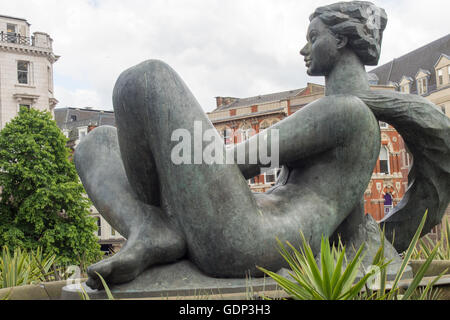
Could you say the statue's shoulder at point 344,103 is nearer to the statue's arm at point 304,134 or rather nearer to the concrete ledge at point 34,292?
the statue's arm at point 304,134

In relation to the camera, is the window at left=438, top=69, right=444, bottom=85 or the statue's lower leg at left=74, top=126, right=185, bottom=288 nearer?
the statue's lower leg at left=74, top=126, right=185, bottom=288

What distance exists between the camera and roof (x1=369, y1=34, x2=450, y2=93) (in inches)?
1570

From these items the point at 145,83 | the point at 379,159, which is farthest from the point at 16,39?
the point at 145,83

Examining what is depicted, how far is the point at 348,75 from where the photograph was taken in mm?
4777

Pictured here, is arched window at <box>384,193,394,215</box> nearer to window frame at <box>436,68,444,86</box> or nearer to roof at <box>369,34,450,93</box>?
roof at <box>369,34,450,93</box>

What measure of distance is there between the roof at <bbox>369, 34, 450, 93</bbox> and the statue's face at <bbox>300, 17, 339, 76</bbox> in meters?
36.5

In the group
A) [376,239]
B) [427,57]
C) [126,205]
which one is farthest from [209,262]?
[427,57]

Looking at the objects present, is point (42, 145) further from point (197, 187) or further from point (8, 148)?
point (197, 187)

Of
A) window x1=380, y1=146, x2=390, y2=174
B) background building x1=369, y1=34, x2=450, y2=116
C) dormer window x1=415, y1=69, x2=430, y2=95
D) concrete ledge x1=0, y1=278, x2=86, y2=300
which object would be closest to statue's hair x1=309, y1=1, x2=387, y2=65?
concrete ledge x1=0, y1=278, x2=86, y2=300

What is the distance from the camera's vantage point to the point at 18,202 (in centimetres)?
2742

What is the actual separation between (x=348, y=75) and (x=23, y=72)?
1475 inches

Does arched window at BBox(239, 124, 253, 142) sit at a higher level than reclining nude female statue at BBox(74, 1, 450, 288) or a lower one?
higher

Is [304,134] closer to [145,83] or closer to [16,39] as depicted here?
[145,83]
